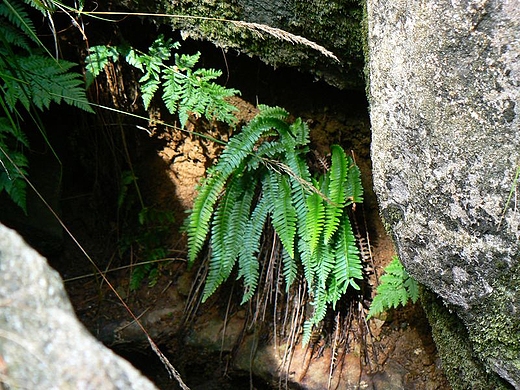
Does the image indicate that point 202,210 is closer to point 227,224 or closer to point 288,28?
point 227,224

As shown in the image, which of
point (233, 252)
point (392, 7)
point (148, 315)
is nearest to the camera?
point (392, 7)

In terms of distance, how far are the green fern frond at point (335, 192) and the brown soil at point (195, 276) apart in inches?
11.1

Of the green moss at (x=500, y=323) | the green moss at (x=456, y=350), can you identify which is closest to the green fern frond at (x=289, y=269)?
the green moss at (x=456, y=350)

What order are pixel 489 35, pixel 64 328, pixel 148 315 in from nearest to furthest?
1. pixel 64 328
2. pixel 489 35
3. pixel 148 315

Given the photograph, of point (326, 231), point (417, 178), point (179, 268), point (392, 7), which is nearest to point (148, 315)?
point (179, 268)

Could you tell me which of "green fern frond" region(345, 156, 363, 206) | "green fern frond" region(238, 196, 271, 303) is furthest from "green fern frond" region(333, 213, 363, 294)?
"green fern frond" region(238, 196, 271, 303)

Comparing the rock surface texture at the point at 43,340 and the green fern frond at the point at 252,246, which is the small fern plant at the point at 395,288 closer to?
the green fern frond at the point at 252,246

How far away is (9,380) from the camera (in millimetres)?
968

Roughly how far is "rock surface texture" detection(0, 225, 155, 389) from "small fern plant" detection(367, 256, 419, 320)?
198 cm

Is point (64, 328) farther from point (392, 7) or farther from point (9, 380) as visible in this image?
point (392, 7)

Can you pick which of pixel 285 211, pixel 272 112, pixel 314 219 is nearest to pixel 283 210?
pixel 285 211

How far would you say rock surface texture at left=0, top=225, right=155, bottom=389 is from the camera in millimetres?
1000

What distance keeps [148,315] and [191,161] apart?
108 centimetres

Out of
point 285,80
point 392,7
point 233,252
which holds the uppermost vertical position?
point 392,7
